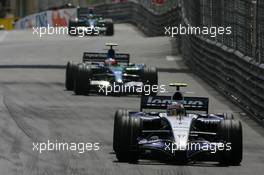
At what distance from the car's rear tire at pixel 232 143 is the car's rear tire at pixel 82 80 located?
30.3 feet

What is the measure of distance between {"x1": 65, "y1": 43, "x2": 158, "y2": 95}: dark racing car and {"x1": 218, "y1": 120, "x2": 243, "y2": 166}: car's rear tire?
364 inches

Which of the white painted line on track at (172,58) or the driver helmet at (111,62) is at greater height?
the driver helmet at (111,62)

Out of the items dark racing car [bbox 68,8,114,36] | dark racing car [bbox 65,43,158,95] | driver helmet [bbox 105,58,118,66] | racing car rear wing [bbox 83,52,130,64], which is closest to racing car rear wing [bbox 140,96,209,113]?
dark racing car [bbox 65,43,158,95]

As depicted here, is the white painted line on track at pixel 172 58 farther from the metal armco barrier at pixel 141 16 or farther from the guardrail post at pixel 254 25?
the guardrail post at pixel 254 25

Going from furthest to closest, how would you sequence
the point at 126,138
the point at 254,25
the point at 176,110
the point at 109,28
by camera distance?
the point at 109,28, the point at 254,25, the point at 176,110, the point at 126,138

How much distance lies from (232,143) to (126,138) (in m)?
1.34

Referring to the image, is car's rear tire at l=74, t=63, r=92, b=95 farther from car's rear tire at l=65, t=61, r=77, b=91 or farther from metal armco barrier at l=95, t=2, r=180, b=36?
metal armco barrier at l=95, t=2, r=180, b=36

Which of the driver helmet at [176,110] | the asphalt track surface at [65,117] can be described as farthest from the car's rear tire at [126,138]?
the driver helmet at [176,110]

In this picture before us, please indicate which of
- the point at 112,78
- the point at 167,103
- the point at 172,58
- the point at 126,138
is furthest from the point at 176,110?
the point at 172,58

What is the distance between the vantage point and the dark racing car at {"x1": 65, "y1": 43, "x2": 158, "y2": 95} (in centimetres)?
2227

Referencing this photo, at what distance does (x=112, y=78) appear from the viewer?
22469 millimetres

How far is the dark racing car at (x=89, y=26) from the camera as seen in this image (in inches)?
1842

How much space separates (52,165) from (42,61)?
21.2 meters

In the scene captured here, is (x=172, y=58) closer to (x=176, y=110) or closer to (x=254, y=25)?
(x=254, y=25)
